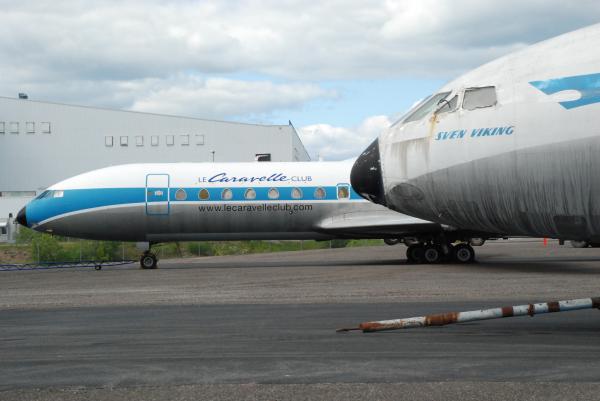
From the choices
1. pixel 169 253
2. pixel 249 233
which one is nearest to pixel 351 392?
pixel 249 233

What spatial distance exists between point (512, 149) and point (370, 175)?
201 cm

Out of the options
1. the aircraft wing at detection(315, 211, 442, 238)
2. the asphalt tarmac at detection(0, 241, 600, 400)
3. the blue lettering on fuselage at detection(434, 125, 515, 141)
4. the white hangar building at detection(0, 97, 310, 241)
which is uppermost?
the white hangar building at detection(0, 97, 310, 241)

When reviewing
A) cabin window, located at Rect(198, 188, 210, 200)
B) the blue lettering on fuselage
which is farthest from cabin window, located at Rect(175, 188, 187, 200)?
the blue lettering on fuselage

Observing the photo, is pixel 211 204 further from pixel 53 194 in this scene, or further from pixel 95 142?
pixel 95 142

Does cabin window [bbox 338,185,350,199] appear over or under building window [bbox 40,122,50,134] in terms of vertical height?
under

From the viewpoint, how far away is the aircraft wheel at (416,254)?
24758 mm

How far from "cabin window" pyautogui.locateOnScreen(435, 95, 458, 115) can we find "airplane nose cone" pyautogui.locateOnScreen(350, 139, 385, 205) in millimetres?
987

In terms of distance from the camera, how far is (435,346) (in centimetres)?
881

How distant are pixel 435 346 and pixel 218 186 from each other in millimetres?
16828

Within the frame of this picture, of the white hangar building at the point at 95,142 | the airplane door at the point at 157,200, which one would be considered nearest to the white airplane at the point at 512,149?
the airplane door at the point at 157,200

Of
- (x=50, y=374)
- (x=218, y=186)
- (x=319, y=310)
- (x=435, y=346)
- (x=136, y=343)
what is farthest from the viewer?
(x=218, y=186)

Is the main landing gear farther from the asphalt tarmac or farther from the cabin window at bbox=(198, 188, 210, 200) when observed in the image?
→ the asphalt tarmac

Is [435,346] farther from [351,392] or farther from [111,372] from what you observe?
[111,372]

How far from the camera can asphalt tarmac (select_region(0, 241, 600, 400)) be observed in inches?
268
